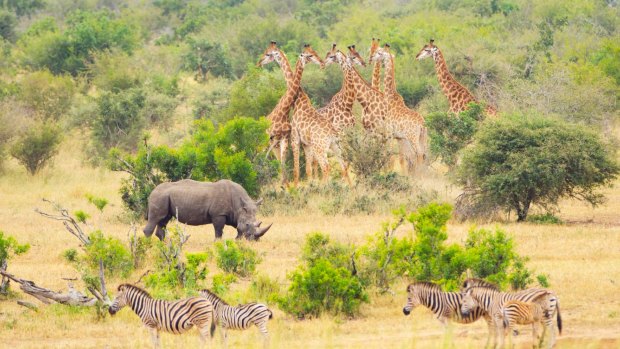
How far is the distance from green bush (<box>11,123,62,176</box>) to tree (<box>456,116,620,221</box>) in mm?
9765

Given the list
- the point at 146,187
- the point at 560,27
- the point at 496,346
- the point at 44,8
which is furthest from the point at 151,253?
the point at 44,8

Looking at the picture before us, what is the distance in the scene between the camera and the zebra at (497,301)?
404 inches

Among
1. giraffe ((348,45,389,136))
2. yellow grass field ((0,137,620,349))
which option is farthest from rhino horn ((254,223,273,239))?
giraffe ((348,45,389,136))

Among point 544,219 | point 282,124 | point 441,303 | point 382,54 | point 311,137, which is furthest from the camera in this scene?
point 382,54

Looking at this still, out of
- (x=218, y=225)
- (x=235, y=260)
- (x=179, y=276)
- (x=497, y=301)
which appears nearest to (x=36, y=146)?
(x=218, y=225)

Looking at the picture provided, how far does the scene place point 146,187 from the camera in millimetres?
18547

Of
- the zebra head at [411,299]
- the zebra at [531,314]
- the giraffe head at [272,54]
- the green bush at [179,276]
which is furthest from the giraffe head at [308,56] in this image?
the zebra at [531,314]

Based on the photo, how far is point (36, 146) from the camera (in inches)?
947

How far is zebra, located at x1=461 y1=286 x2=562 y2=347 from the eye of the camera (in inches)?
404

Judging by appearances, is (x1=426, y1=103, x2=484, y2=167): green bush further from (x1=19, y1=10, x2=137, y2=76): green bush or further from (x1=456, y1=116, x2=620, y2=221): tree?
(x1=19, y1=10, x2=137, y2=76): green bush

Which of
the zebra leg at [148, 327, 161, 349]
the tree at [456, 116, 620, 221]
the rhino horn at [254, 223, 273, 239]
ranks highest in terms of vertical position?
the tree at [456, 116, 620, 221]

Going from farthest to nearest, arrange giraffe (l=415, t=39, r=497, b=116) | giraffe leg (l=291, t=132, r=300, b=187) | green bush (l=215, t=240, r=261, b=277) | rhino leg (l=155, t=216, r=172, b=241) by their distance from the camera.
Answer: giraffe (l=415, t=39, r=497, b=116), giraffe leg (l=291, t=132, r=300, b=187), rhino leg (l=155, t=216, r=172, b=241), green bush (l=215, t=240, r=261, b=277)

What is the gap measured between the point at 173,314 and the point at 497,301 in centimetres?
297

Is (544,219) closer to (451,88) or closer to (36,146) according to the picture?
(451,88)
